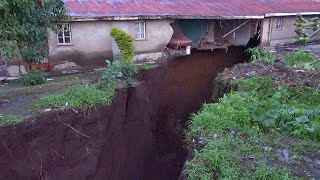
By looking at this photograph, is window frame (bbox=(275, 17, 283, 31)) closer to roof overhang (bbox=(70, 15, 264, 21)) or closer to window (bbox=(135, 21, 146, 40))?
roof overhang (bbox=(70, 15, 264, 21))

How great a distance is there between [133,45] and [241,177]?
10.1 meters

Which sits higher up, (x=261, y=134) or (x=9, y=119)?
(x=261, y=134)

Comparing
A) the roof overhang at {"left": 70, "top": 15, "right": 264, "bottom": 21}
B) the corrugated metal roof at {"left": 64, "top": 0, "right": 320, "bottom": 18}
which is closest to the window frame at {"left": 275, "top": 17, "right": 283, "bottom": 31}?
the corrugated metal roof at {"left": 64, "top": 0, "right": 320, "bottom": 18}

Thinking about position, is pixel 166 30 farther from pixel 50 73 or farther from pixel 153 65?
pixel 50 73

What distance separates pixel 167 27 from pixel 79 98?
7.25 meters

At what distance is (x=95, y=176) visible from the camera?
25.8 ft

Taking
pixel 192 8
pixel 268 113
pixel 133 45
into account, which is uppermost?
pixel 192 8

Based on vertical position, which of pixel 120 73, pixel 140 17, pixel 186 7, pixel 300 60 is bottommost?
pixel 120 73

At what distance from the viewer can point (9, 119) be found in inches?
343

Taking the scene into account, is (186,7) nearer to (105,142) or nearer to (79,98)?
(79,98)

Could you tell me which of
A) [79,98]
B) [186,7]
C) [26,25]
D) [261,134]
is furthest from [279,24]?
[26,25]

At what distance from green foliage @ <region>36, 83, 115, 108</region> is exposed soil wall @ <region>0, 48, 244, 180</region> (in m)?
0.27

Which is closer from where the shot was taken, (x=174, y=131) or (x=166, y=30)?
(x=174, y=131)

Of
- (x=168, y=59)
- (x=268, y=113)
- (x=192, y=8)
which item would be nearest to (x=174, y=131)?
(x=268, y=113)
